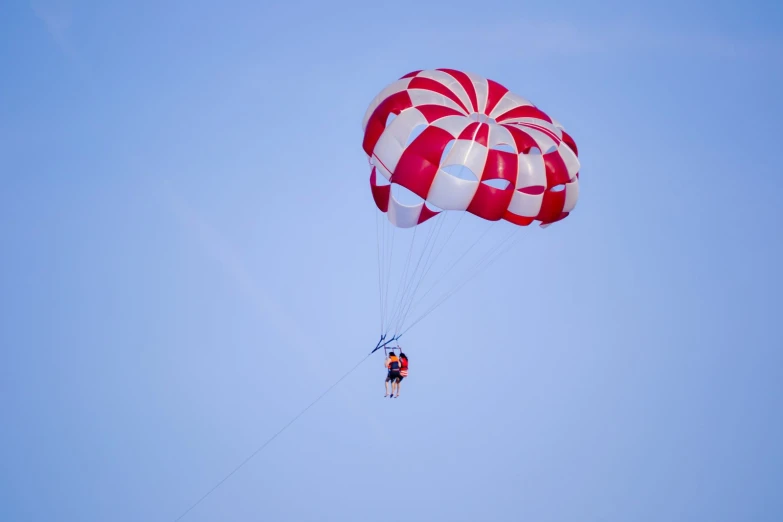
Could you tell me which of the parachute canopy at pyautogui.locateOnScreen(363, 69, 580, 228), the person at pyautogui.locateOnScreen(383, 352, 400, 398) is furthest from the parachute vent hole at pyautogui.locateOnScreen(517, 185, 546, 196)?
the person at pyautogui.locateOnScreen(383, 352, 400, 398)

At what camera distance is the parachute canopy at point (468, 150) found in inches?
949

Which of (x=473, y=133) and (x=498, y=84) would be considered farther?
(x=498, y=84)

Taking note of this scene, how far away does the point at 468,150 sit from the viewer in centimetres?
2391

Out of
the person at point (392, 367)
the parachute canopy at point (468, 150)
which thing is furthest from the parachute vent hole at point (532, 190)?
the person at point (392, 367)

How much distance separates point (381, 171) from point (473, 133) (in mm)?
2209

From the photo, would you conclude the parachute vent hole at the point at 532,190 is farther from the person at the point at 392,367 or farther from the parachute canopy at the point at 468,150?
the person at the point at 392,367

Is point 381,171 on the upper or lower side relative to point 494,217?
upper

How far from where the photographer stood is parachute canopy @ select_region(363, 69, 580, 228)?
24.1m

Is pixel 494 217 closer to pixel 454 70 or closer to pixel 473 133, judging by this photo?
pixel 473 133

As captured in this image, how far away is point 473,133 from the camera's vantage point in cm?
2411

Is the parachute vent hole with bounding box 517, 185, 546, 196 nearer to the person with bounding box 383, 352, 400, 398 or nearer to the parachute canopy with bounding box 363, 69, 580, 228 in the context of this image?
the parachute canopy with bounding box 363, 69, 580, 228

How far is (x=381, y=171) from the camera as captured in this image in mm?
24812

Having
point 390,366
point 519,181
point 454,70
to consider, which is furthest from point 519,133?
point 390,366

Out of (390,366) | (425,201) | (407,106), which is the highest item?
(407,106)
